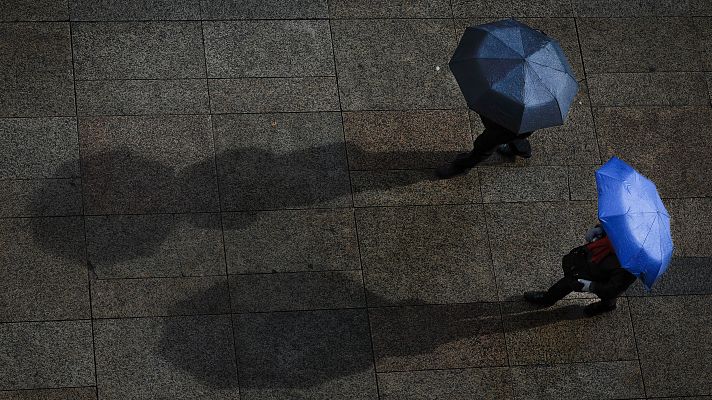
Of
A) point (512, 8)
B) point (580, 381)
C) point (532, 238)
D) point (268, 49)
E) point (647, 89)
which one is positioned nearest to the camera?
point (580, 381)

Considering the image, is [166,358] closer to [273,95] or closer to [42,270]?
[42,270]

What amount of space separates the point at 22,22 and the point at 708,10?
8149mm

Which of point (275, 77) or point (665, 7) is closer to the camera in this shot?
point (275, 77)

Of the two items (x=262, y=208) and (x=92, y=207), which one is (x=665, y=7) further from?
(x=92, y=207)

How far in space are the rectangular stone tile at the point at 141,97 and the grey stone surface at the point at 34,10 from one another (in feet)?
2.87

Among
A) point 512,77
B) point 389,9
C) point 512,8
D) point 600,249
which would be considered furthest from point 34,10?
point 600,249

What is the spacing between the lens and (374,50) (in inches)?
447

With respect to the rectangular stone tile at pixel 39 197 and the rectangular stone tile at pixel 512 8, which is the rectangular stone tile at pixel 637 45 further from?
the rectangular stone tile at pixel 39 197

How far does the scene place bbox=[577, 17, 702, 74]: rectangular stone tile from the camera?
11789 mm

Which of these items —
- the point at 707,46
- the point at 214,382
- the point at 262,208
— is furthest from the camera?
the point at 707,46

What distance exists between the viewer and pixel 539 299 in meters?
10.4

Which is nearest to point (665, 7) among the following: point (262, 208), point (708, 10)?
point (708, 10)

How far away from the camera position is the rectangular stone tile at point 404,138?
1091 centimetres

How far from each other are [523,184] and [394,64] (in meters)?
2.00
